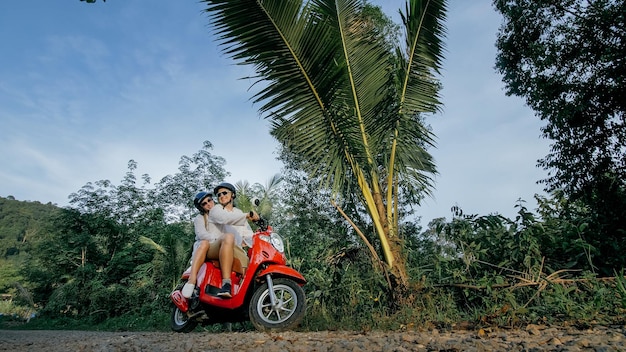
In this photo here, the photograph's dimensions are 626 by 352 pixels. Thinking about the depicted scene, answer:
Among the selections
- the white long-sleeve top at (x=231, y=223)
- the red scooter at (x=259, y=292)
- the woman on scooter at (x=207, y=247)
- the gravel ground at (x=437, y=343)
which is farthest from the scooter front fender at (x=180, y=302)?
the gravel ground at (x=437, y=343)

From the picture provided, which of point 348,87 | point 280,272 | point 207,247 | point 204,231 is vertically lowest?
point 280,272

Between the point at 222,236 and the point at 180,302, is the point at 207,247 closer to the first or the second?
the point at 222,236

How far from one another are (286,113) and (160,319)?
29.5ft

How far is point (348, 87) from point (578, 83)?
7.21 metres

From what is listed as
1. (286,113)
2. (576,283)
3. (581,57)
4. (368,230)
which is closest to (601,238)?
(576,283)

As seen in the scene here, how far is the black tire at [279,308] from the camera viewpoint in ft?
12.3

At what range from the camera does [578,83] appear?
9367mm

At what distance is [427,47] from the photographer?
5145mm

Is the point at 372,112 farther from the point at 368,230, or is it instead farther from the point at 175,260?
the point at 175,260

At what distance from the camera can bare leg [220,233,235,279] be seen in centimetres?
413

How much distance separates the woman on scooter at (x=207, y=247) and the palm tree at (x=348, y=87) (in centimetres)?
115

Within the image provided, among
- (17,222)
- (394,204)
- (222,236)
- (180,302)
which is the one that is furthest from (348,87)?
(17,222)

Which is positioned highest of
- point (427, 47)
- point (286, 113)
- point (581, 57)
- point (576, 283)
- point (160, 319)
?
point (581, 57)

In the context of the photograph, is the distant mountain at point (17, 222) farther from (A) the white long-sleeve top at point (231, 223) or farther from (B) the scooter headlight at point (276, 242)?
(B) the scooter headlight at point (276, 242)
